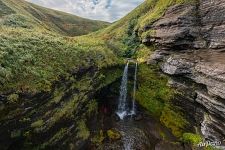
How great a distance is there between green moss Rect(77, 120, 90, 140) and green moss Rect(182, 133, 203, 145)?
1199 cm

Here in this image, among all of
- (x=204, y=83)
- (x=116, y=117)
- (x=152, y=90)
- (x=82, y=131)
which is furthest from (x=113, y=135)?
(x=204, y=83)

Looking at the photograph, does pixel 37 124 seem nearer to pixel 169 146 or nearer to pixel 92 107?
pixel 92 107

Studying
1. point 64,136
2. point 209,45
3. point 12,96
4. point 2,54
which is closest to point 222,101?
point 209,45

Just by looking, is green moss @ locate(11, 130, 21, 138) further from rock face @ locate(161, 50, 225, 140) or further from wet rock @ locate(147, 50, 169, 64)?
wet rock @ locate(147, 50, 169, 64)

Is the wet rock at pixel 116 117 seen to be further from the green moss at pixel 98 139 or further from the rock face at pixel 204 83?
Result: the rock face at pixel 204 83

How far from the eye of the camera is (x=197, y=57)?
3403 cm

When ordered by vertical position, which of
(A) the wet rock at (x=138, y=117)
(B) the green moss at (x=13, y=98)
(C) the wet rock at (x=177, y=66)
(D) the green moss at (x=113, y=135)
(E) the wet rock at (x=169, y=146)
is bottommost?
(E) the wet rock at (x=169, y=146)

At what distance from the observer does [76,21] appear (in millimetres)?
146750

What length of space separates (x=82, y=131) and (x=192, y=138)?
1323cm

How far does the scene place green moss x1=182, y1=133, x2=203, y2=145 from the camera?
30408 mm

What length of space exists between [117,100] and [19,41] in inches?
767

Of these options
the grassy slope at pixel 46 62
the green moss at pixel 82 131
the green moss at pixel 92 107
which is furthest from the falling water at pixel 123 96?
the green moss at pixel 82 131

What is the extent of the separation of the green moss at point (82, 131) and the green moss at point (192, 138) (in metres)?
12.0

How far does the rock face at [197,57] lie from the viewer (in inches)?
1097
